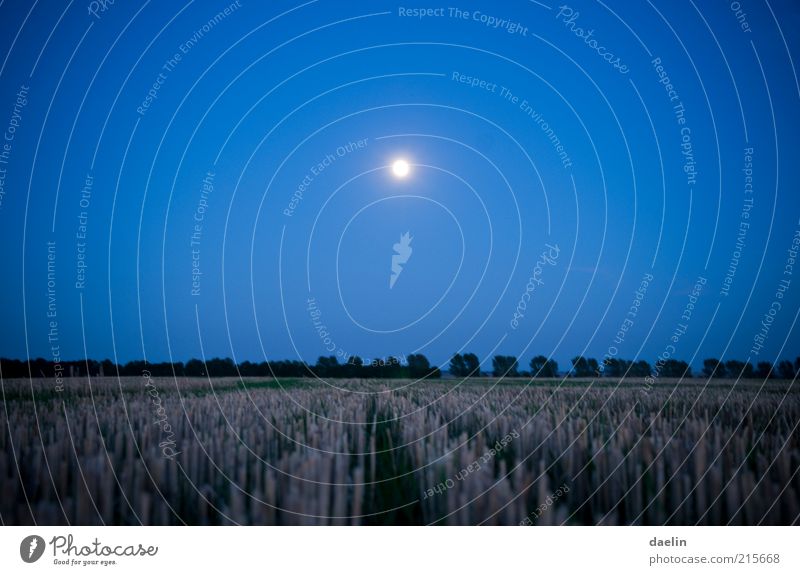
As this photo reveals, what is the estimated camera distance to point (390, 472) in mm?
2133

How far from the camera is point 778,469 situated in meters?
A: 2.19

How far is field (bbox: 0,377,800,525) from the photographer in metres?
1.87

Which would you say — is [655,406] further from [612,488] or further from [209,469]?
[209,469]

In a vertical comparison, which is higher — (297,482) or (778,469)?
(297,482)

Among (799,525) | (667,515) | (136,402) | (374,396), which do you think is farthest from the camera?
(374,396)

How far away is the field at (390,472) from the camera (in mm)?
1871

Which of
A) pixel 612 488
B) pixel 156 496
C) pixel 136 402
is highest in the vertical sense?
pixel 136 402

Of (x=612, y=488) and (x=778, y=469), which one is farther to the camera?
(x=778, y=469)

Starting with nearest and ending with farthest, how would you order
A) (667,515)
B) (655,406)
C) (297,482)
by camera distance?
(297,482) < (667,515) < (655,406)

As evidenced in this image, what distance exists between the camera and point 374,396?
4.46 m
